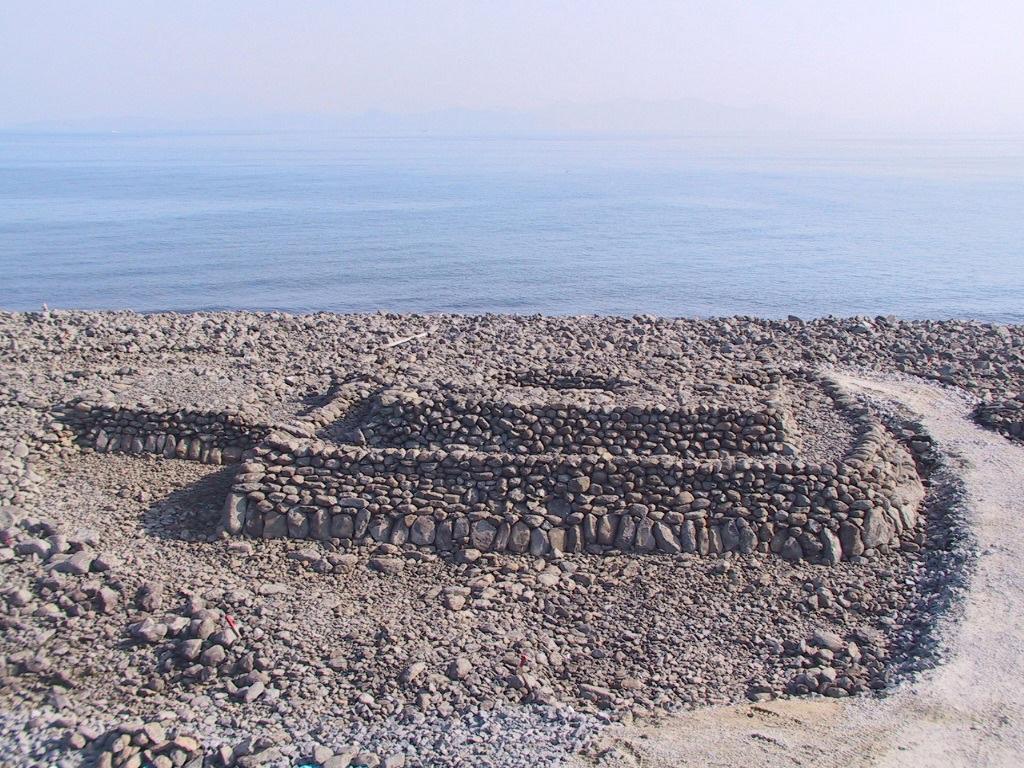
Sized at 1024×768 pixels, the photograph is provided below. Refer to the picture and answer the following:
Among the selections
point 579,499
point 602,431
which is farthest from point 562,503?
point 602,431

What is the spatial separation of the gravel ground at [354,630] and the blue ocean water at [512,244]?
102 feet

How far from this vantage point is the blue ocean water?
47250mm

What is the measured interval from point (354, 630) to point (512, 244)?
55.7 metres

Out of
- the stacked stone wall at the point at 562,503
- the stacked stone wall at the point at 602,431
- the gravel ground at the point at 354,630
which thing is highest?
the stacked stone wall at the point at 602,431

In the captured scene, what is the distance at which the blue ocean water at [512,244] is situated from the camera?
47.2 m

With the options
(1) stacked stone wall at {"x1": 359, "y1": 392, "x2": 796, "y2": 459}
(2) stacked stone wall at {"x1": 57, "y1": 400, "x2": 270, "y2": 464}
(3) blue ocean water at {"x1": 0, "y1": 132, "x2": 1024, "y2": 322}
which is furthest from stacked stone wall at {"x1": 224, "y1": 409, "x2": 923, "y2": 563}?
(3) blue ocean water at {"x1": 0, "y1": 132, "x2": 1024, "y2": 322}

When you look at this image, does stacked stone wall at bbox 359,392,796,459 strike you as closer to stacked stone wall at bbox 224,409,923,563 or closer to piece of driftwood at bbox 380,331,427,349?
stacked stone wall at bbox 224,409,923,563

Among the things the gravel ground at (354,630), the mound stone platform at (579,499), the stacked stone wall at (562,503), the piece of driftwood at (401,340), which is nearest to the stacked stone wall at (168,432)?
the gravel ground at (354,630)

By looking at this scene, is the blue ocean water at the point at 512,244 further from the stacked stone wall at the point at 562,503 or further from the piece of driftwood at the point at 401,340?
the stacked stone wall at the point at 562,503

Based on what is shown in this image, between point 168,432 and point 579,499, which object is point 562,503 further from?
point 168,432

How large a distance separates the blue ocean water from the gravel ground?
102 feet

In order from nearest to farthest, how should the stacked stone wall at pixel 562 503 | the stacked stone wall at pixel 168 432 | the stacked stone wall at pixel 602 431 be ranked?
the stacked stone wall at pixel 562 503 → the stacked stone wall at pixel 602 431 → the stacked stone wall at pixel 168 432

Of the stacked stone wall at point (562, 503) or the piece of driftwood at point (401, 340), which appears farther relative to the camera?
the piece of driftwood at point (401, 340)

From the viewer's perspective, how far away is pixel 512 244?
6531 cm
